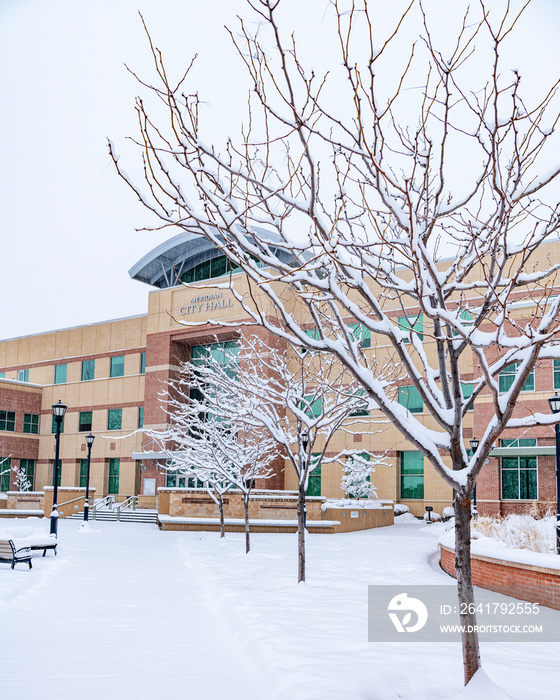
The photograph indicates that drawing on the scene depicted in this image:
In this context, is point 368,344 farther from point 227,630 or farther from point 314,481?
A: point 227,630

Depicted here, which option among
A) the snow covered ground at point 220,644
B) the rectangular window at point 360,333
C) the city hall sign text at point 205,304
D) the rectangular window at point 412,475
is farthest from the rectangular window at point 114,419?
the snow covered ground at point 220,644

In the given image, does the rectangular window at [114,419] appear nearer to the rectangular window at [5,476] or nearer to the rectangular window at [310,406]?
the rectangular window at [5,476]

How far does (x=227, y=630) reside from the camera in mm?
8555

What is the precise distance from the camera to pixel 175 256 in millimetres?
49312

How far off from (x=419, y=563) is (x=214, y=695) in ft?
40.2

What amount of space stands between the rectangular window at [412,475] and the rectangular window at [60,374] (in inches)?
1122

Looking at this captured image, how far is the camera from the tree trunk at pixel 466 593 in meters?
5.20

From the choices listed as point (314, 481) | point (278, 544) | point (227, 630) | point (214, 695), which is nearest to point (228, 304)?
point (314, 481)

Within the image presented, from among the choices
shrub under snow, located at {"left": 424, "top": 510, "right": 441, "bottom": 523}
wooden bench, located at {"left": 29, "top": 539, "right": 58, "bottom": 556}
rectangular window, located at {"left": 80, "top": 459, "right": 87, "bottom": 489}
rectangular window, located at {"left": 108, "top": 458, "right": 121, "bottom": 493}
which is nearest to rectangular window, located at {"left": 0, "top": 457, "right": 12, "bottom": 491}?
rectangular window, located at {"left": 80, "top": 459, "right": 87, "bottom": 489}

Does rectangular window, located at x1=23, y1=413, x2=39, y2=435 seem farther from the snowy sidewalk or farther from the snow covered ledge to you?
the snow covered ledge

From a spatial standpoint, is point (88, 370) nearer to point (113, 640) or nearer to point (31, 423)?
point (31, 423)

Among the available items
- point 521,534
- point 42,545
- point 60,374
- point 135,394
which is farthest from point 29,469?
point 521,534

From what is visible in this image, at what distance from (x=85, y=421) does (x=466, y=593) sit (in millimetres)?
50339

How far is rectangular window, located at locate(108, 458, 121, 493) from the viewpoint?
49.6m
